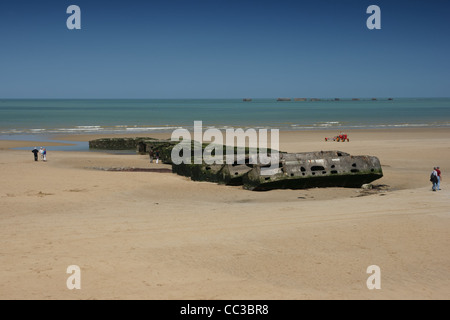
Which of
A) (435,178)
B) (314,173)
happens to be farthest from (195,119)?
(435,178)

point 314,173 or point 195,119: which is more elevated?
point 195,119

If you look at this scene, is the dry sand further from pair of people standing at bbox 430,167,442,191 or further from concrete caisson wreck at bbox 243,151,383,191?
concrete caisson wreck at bbox 243,151,383,191

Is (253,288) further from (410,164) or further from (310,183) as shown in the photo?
(410,164)

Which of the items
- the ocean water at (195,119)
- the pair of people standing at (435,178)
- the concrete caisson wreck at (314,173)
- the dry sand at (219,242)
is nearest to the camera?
the dry sand at (219,242)

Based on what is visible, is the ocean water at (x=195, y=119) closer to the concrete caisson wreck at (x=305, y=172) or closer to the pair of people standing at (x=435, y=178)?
the concrete caisson wreck at (x=305, y=172)

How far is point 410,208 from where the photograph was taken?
14.0 m

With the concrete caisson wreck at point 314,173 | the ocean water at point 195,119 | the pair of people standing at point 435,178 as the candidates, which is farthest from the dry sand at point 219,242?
the ocean water at point 195,119

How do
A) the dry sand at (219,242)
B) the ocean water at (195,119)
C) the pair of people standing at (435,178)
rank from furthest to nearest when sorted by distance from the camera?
the ocean water at (195,119), the pair of people standing at (435,178), the dry sand at (219,242)

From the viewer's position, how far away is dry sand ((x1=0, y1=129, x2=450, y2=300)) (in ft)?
26.7

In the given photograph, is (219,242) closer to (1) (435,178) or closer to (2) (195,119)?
(1) (435,178)

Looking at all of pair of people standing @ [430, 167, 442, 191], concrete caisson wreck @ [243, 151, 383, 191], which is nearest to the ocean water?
concrete caisson wreck @ [243, 151, 383, 191]

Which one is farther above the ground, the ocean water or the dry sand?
the ocean water

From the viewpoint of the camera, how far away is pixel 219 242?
10789mm

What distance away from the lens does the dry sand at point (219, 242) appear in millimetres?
8148
